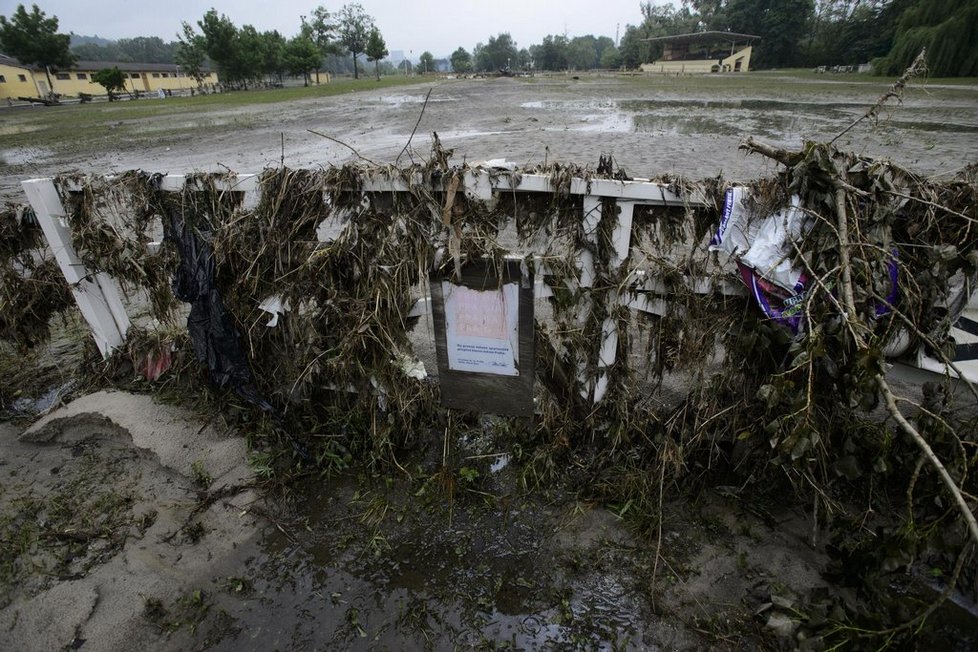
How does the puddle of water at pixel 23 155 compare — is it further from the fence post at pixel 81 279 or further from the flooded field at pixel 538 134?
the fence post at pixel 81 279

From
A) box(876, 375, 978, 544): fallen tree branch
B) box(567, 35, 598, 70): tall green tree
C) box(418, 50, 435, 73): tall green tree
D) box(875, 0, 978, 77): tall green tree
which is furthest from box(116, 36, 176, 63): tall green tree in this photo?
box(876, 375, 978, 544): fallen tree branch

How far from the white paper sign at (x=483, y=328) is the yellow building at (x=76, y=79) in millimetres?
64934

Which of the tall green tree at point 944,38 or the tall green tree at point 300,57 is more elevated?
the tall green tree at point 300,57

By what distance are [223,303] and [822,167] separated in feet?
10.5

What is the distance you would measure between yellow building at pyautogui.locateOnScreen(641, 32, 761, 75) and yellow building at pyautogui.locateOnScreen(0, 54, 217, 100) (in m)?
59.7

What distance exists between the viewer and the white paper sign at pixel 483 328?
8.15 feet

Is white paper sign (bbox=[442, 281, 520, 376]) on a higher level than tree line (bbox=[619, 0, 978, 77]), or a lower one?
lower

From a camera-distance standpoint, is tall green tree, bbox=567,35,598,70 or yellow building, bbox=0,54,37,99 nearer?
yellow building, bbox=0,54,37,99

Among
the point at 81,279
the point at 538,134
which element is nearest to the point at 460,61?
the point at 538,134

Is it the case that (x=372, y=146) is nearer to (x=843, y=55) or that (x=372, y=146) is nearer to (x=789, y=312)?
(x=789, y=312)

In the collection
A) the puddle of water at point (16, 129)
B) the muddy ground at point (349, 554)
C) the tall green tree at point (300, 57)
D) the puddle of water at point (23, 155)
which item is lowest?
the muddy ground at point (349, 554)

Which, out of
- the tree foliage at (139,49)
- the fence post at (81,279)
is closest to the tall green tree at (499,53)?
the tree foliage at (139,49)

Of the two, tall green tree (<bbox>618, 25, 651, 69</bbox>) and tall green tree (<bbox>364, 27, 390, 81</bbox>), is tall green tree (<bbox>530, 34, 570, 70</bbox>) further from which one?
tall green tree (<bbox>364, 27, 390, 81</bbox>)

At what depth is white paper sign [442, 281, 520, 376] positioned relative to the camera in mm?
2484
